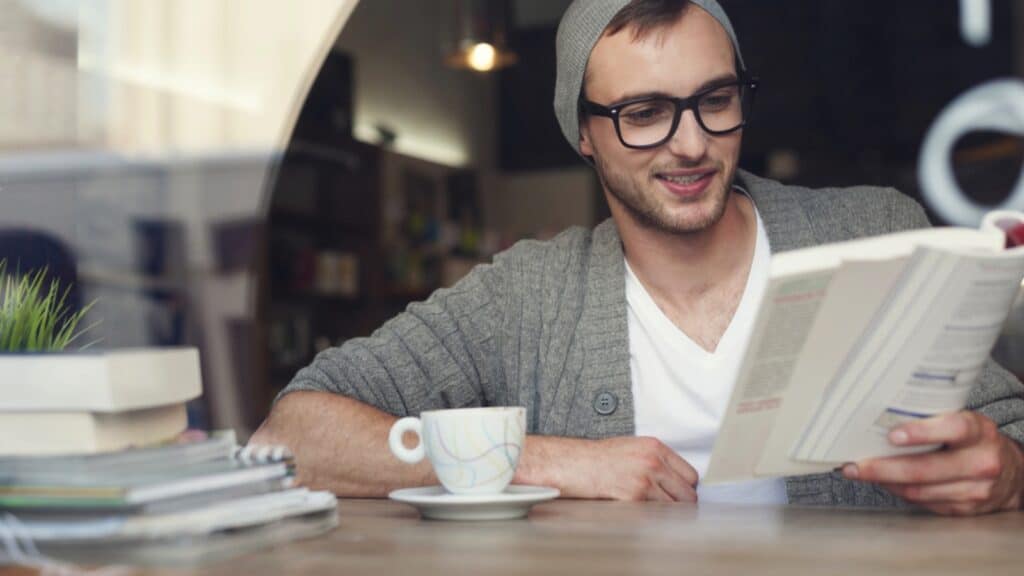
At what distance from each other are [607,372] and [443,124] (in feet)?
17.9

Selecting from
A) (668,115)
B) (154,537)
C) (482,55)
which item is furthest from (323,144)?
(154,537)

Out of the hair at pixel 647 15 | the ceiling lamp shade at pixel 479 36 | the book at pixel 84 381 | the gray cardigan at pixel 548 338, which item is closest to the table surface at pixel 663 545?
the book at pixel 84 381

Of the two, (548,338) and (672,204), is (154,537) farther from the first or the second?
(672,204)

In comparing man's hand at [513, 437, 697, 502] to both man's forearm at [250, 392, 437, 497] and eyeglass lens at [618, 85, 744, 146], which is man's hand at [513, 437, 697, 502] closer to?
man's forearm at [250, 392, 437, 497]

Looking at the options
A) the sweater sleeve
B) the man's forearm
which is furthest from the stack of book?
the sweater sleeve

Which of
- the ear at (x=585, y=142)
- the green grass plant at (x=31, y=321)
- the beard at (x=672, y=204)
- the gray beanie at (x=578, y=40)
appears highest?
the gray beanie at (x=578, y=40)

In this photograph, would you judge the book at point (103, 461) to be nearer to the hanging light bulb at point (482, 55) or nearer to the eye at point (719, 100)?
the eye at point (719, 100)

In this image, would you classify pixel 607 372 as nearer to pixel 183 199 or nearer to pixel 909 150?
pixel 183 199

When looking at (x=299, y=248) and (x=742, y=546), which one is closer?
(x=742, y=546)

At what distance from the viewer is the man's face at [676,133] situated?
5.66 ft

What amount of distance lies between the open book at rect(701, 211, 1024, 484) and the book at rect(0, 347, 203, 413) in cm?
48

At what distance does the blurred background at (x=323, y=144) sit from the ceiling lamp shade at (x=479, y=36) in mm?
18

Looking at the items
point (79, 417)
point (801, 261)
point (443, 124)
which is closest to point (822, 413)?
point (801, 261)

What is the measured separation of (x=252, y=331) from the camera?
14.6 ft
